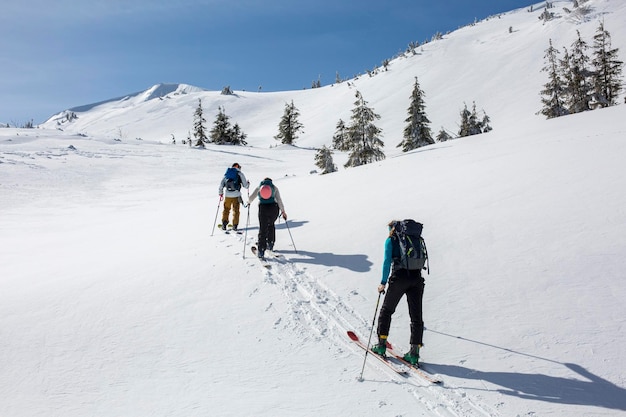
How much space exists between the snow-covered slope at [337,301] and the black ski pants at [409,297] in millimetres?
532

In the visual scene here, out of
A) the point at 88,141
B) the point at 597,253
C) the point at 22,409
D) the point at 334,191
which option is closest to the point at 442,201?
the point at 597,253

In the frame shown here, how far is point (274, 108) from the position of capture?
12194 cm

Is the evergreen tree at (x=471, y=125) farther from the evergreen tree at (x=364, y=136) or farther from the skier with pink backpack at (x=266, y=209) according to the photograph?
the skier with pink backpack at (x=266, y=209)

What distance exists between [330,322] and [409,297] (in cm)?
163

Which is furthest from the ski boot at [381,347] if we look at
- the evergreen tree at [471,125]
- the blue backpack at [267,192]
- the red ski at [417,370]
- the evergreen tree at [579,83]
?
the evergreen tree at [471,125]

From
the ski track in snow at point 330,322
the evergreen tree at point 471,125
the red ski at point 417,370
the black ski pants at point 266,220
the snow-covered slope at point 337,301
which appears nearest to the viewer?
the ski track in snow at point 330,322

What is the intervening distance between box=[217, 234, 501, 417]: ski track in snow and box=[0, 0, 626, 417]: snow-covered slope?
3cm

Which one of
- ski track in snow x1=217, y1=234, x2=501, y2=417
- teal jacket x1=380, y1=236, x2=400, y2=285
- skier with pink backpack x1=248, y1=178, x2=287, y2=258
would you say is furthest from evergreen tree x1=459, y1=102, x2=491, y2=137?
teal jacket x1=380, y1=236, x2=400, y2=285

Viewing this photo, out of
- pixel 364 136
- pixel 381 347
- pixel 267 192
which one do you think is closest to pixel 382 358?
pixel 381 347

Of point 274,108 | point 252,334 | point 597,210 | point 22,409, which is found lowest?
point 22,409

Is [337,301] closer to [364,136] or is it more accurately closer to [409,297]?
[409,297]

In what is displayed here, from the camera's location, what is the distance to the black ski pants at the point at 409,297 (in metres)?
5.44

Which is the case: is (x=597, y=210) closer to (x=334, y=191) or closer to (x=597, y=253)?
(x=597, y=253)

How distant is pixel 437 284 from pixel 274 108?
120319 mm
